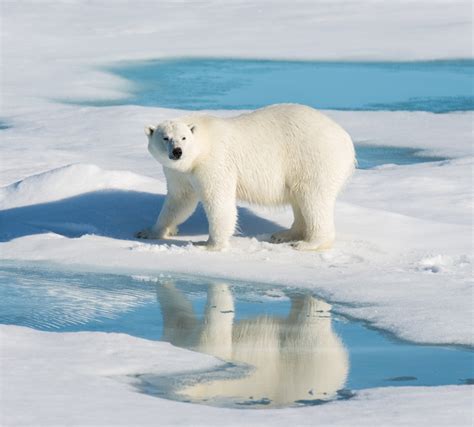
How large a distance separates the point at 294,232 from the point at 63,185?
1.64 m

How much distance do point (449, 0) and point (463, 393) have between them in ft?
63.7

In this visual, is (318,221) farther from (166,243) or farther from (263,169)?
(166,243)

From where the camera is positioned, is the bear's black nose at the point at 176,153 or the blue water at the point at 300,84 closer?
the bear's black nose at the point at 176,153

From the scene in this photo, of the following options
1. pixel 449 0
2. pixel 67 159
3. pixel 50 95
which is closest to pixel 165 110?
pixel 50 95

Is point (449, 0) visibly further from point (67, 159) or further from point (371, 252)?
point (371, 252)

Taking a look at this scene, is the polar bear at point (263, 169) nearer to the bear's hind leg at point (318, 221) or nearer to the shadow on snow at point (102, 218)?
the bear's hind leg at point (318, 221)

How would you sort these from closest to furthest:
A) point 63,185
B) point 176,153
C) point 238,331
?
point 238,331 → point 176,153 → point 63,185

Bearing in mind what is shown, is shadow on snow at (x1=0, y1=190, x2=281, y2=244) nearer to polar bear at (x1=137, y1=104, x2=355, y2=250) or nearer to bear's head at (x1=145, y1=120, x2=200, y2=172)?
polar bear at (x1=137, y1=104, x2=355, y2=250)

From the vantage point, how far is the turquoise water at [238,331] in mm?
3799

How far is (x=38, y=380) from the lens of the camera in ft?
11.7

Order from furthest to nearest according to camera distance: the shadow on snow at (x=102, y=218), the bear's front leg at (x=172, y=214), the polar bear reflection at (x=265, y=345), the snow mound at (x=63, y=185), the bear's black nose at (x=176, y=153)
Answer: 1. the snow mound at (x=63, y=185)
2. the shadow on snow at (x=102, y=218)
3. the bear's front leg at (x=172, y=214)
4. the bear's black nose at (x=176, y=153)
5. the polar bear reflection at (x=265, y=345)

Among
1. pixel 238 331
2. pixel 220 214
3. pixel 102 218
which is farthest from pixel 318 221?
pixel 238 331

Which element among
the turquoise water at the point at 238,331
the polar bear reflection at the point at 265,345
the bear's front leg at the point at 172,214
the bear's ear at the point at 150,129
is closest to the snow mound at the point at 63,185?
the bear's front leg at the point at 172,214

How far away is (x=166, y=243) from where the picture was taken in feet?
20.3
